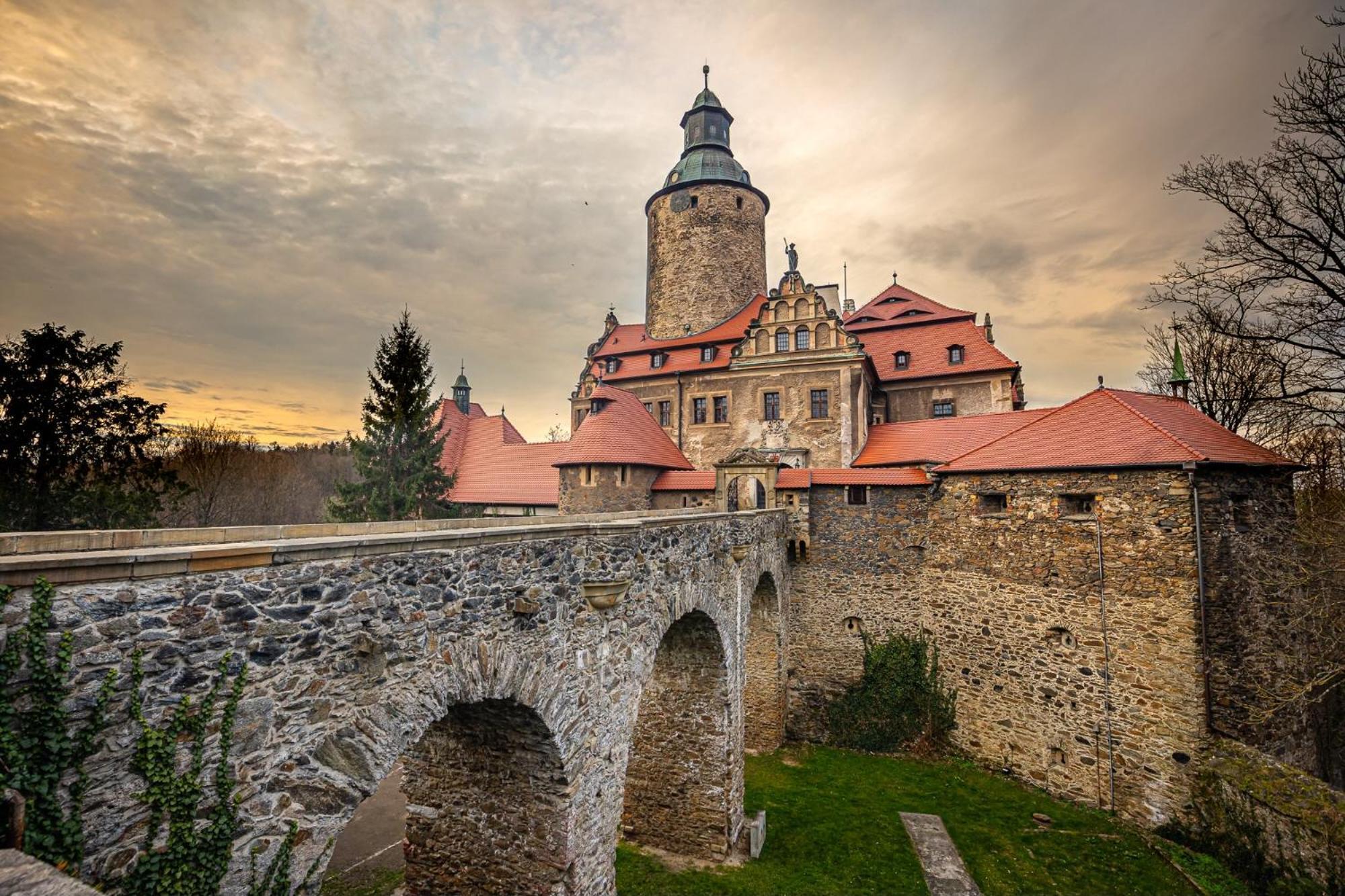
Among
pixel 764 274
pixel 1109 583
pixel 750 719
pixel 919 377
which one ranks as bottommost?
pixel 750 719

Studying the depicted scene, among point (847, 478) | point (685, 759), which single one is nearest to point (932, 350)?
point (847, 478)

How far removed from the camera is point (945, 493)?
17.1 m

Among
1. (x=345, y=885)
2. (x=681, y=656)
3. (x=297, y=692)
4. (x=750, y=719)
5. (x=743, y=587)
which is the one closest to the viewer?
(x=297, y=692)

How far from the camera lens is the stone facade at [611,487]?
22719mm

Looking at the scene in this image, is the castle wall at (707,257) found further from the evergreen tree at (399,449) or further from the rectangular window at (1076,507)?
the rectangular window at (1076,507)

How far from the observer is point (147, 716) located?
3027 millimetres

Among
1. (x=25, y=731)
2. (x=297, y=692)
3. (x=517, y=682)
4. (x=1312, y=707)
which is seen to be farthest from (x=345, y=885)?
(x=1312, y=707)

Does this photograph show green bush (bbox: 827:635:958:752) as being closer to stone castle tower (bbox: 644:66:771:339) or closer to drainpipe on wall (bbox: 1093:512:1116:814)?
drainpipe on wall (bbox: 1093:512:1116:814)

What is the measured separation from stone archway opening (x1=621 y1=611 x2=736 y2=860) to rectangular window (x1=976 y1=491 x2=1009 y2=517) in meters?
9.42

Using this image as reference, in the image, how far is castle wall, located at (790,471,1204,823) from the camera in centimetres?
1285

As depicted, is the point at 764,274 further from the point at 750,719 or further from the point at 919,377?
the point at 750,719

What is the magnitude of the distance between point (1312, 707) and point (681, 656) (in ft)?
48.4

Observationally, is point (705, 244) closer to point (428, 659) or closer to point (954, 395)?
point (954, 395)

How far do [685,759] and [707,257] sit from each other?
24834 mm
